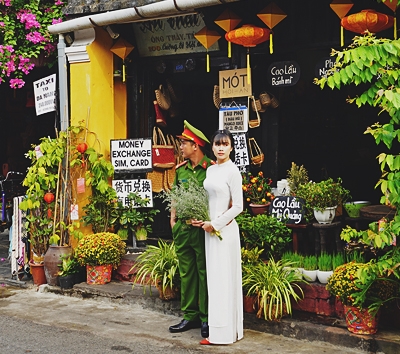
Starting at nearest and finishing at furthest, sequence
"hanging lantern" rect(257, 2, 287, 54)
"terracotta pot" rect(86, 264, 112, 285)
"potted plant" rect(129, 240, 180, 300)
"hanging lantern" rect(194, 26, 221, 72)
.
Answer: "potted plant" rect(129, 240, 180, 300) → "hanging lantern" rect(257, 2, 287, 54) → "hanging lantern" rect(194, 26, 221, 72) → "terracotta pot" rect(86, 264, 112, 285)

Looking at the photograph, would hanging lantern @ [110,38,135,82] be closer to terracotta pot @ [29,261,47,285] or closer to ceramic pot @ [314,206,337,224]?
terracotta pot @ [29,261,47,285]

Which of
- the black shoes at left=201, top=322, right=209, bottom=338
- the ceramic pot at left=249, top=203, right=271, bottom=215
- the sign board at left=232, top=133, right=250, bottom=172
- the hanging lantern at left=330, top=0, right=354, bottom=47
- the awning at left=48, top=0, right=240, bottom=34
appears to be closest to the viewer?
the black shoes at left=201, top=322, right=209, bottom=338

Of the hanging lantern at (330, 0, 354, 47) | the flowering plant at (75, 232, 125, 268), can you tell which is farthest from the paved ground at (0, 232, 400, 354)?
the hanging lantern at (330, 0, 354, 47)

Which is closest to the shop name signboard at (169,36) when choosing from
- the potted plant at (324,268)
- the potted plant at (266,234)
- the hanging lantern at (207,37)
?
the hanging lantern at (207,37)

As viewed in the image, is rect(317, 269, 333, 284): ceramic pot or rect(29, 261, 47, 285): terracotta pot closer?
rect(317, 269, 333, 284): ceramic pot

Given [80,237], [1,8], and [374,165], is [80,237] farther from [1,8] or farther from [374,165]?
[374,165]

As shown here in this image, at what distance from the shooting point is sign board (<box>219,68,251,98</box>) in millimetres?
9125

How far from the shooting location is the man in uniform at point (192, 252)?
716 cm

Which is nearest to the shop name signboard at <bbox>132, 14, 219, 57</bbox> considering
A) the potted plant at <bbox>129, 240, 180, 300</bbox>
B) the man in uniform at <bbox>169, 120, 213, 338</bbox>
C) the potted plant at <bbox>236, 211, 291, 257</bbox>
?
the man in uniform at <bbox>169, 120, 213, 338</bbox>

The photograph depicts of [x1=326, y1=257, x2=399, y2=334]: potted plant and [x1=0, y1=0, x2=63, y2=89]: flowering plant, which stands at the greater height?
[x1=0, y1=0, x2=63, y2=89]: flowering plant

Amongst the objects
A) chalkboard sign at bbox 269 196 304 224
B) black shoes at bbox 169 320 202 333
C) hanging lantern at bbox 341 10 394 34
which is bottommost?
black shoes at bbox 169 320 202 333

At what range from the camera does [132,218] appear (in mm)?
9836

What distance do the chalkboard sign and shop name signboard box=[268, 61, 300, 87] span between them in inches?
61.8

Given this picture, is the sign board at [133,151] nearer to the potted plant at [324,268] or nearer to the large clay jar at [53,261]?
the large clay jar at [53,261]
